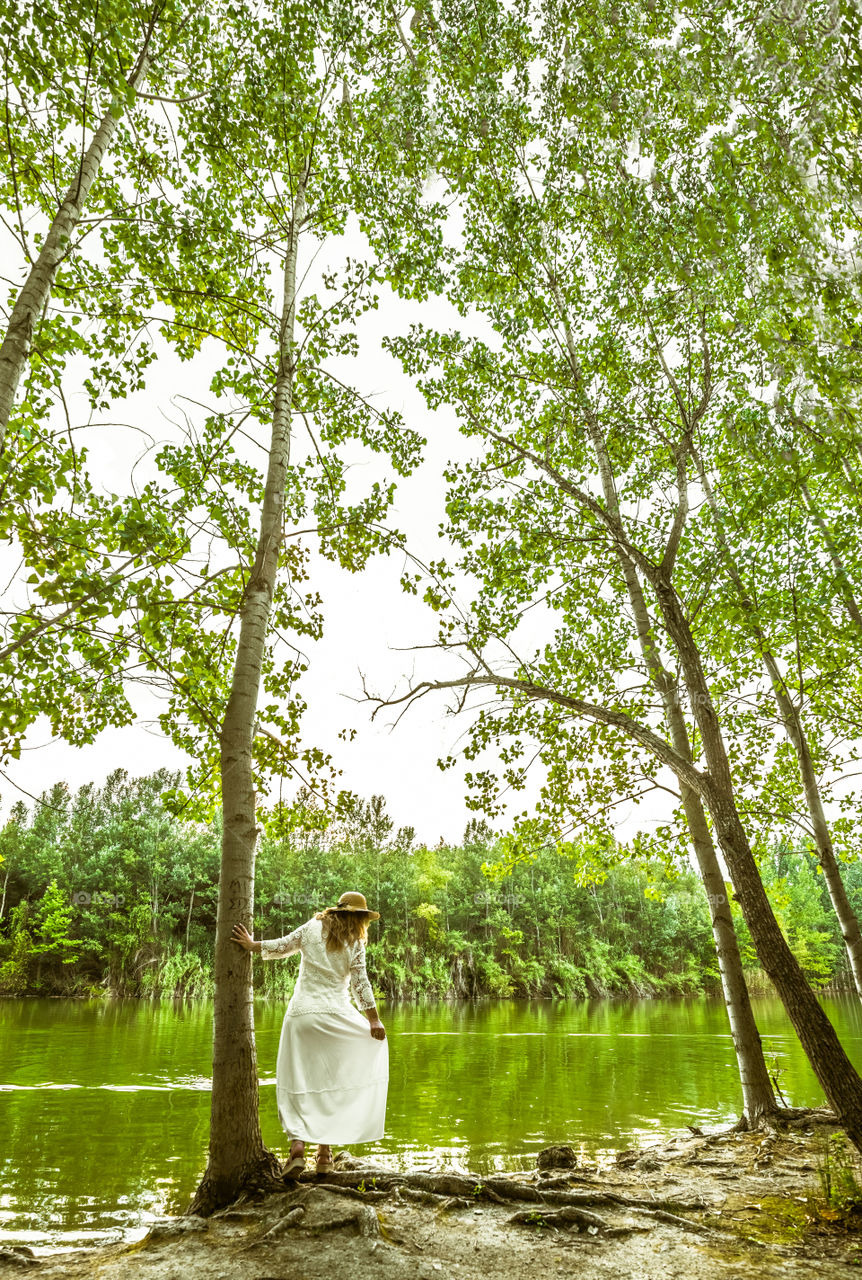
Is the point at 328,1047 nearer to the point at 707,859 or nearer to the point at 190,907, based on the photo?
the point at 707,859

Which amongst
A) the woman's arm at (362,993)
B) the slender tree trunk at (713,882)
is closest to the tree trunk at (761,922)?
the slender tree trunk at (713,882)

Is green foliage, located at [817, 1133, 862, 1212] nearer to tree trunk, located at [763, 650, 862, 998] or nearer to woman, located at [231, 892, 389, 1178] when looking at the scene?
woman, located at [231, 892, 389, 1178]

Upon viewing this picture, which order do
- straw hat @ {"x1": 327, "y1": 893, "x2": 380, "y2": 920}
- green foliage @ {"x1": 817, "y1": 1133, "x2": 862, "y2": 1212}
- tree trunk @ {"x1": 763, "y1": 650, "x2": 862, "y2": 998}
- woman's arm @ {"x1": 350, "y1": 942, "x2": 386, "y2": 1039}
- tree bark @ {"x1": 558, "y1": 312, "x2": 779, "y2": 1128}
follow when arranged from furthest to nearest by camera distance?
1. tree trunk @ {"x1": 763, "y1": 650, "x2": 862, "y2": 998}
2. tree bark @ {"x1": 558, "y1": 312, "x2": 779, "y2": 1128}
3. straw hat @ {"x1": 327, "y1": 893, "x2": 380, "y2": 920}
4. woman's arm @ {"x1": 350, "y1": 942, "x2": 386, "y2": 1039}
5. green foliage @ {"x1": 817, "y1": 1133, "x2": 862, "y2": 1212}

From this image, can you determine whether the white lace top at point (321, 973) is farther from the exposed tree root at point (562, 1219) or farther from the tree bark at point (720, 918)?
the tree bark at point (720, 918)

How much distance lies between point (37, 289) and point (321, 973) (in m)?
5.71

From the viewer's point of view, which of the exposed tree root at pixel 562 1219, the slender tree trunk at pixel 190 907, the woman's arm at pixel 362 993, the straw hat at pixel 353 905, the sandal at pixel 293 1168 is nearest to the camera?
the exposed tree root at pixel 562 1219

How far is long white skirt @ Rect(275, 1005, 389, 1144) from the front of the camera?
4926mm

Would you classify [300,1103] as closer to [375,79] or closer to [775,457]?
[775,457]

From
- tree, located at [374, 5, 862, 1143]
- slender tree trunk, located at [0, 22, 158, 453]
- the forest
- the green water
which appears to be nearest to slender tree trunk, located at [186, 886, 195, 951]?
the forest

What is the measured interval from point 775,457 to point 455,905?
163 ft

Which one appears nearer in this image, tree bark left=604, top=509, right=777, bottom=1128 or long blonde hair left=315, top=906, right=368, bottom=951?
long blonde hair left=315, top=906, right=368, bottom=951

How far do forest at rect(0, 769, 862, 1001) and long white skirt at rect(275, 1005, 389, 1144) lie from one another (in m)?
28.7

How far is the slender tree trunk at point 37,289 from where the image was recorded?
4004 mm

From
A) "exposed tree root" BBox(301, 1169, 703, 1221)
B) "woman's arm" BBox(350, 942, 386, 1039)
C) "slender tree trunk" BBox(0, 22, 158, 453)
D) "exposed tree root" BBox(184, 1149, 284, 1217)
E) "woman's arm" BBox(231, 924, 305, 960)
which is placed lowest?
"exposed tree root" BBox(301, 1169, 703, 1221)
